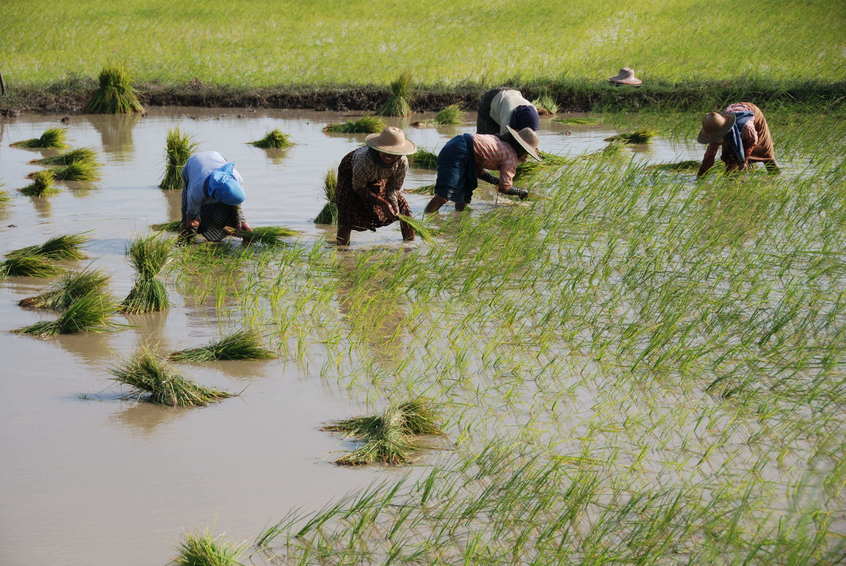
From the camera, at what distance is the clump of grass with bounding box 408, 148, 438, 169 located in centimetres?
1007

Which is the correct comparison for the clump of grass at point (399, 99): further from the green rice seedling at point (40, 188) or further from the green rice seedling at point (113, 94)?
the green rice seedling at point (40, 188)

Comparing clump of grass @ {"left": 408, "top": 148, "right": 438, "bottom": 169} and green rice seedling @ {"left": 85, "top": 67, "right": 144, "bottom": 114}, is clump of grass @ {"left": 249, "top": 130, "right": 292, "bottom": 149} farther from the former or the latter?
green rice seedling @ {"left": 85, "top": 67, "right": 144, "bottom": 114}

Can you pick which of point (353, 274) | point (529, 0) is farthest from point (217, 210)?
point (529, 0)

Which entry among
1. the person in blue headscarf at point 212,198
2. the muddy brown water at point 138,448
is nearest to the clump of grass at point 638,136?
the person in blue headscarf at point 212,198

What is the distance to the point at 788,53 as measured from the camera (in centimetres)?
1647

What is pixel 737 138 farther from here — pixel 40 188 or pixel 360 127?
pixel 40 188

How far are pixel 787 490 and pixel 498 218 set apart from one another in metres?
4.26

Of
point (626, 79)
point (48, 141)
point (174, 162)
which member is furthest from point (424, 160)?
point (626, 79)

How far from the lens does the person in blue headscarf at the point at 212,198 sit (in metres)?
6.41

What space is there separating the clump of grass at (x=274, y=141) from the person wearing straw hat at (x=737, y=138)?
4.83 metres

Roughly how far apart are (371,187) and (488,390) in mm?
→ 2683

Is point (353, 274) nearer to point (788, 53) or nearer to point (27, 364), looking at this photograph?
point (27, 364)

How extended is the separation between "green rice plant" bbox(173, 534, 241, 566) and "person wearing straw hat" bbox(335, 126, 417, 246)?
383 cm

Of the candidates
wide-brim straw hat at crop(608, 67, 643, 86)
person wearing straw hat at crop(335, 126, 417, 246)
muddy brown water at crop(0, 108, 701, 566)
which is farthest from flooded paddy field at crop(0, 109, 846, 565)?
wide-brim straw hat at crop(608, 67, 643, 86)
